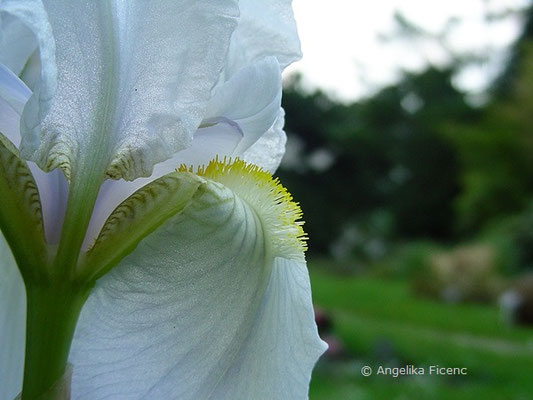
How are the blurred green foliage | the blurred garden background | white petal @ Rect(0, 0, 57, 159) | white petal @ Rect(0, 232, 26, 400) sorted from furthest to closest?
the blurred green foliage, the blurred garden background, white petal @ Rect(0, 232, 26, 400), white petal @ Rect(0, 0, 57, 159)

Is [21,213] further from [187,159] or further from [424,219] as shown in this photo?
[424,219]

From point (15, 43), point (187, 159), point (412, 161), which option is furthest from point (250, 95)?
point (412, 161)

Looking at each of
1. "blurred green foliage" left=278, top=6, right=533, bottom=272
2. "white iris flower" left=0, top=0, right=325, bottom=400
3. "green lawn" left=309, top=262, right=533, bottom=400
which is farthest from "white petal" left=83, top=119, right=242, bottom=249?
"blurred green foliage" left=278, top=6, right=533, bottom=272

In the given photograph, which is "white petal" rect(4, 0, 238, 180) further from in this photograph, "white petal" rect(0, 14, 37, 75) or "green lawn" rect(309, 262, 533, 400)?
"green lawn" rect(309, 262, 533, 400)

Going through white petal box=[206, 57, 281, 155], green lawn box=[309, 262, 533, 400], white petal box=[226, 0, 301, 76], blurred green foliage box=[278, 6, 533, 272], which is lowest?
white petal box=[206, 57, 281, 155]

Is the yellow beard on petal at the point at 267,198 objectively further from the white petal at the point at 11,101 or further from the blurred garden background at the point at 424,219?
the blurred garden background at the point at 424,219

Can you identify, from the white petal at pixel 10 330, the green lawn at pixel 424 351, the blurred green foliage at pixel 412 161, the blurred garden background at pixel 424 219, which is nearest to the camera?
the white petal at pixel 10 330

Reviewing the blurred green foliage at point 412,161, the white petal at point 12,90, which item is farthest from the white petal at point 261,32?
the blurred green foliage at point 412,161
